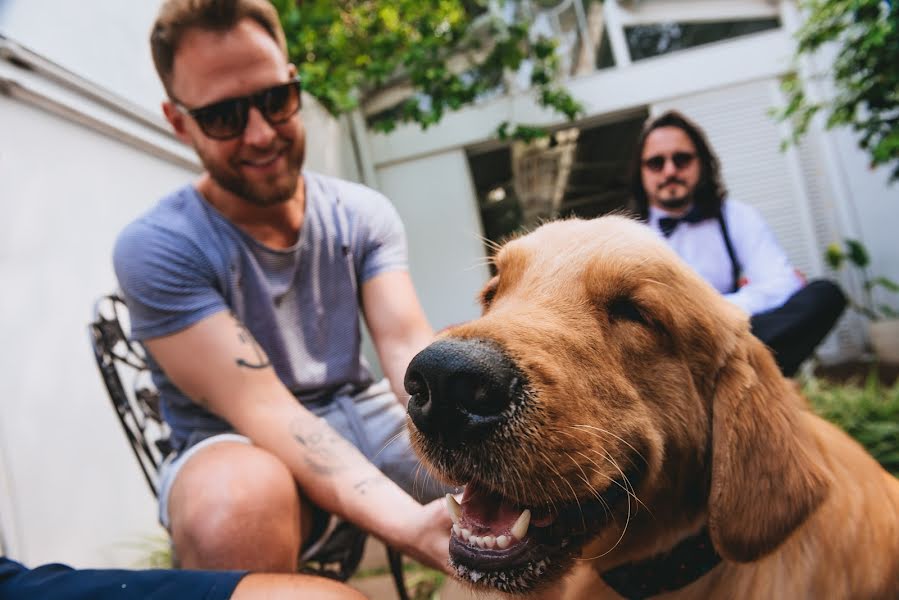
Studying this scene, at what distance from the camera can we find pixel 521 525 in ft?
4.54

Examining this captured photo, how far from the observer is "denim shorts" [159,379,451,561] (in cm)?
215

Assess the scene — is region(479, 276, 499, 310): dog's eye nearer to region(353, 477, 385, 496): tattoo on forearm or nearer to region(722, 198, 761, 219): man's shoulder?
region(353, 477, 385, 496): tattoo on forearm

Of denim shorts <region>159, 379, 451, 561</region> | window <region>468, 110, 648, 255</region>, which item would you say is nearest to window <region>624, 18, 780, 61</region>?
window <region>468, 110, 648, 255</region>

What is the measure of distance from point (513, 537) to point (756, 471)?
0.72 meters

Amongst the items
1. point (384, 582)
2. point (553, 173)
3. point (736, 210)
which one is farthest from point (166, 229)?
point (553, 173)

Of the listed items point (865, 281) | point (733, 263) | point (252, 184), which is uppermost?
point (252, 184)

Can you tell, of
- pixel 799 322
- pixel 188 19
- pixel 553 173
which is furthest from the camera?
pixel 553 173

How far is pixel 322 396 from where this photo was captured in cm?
253

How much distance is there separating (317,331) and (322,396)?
0.94 ft

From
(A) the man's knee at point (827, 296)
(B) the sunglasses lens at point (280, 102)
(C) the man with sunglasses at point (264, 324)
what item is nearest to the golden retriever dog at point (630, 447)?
(C) the man with sunglasses at point (264, 324)

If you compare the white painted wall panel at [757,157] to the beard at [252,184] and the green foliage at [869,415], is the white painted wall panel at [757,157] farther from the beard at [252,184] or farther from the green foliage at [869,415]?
the beard at [252,184]

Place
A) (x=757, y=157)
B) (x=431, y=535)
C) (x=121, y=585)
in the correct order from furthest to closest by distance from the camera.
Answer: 1. (x=757, y=157)
2. (x=431, y=535)
3. (x=121, y=585)

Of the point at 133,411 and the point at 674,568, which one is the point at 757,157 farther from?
the point at 133,411

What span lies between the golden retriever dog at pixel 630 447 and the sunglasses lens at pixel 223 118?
4.35 ft
